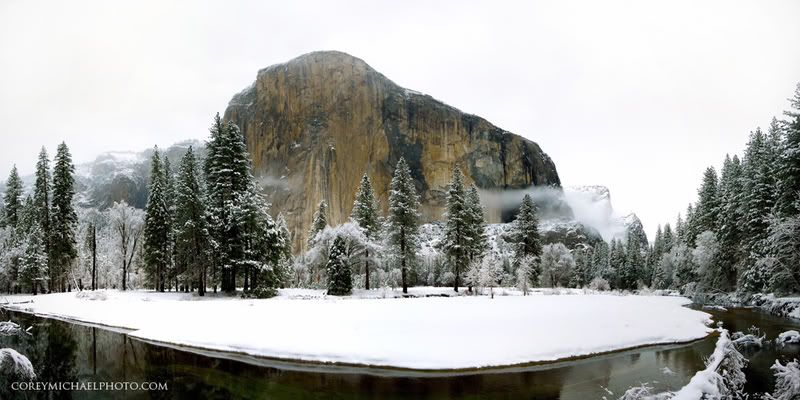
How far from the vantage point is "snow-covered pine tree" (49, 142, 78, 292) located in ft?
134

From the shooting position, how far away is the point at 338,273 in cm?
3331

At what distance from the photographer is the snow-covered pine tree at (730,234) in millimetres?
38188

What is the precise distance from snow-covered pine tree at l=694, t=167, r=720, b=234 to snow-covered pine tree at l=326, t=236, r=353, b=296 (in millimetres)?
40894

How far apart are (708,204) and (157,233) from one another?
2316 inches

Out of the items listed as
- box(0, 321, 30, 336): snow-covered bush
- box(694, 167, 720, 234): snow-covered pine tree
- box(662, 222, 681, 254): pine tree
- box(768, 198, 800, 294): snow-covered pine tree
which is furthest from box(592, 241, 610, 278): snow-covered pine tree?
box(0, 321, 30, 336): snow-covered bush

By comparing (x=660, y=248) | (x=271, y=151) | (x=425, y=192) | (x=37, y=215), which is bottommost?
(x=660, y=248)

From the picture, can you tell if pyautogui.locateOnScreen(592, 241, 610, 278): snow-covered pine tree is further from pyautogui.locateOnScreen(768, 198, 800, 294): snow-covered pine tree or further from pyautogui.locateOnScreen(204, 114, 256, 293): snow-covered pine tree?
pyautogui.locateOnScreen(204, 114, 256, 293): snow-covered pine tree

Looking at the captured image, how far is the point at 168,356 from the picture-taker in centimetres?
1521

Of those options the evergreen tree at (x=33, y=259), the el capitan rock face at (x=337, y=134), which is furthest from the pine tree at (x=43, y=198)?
the el capitan rock face at (x=337, y=134)

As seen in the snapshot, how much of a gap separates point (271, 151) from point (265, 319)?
114958 millimetres

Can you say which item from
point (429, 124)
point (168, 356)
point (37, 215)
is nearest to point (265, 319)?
point (168, 356)

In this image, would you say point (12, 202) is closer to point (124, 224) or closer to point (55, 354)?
point (124, 224)

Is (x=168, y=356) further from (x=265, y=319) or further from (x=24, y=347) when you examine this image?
(x=24, y=347)

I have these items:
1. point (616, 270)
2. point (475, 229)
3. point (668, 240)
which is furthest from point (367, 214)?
point (668, 240)
